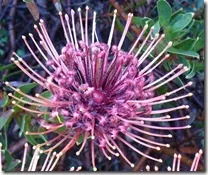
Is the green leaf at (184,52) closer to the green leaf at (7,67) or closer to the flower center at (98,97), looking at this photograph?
the flower center at (98,97)

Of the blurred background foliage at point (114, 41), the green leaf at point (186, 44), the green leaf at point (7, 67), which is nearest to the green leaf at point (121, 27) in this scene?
the blurred background foliage at point (114, 41)

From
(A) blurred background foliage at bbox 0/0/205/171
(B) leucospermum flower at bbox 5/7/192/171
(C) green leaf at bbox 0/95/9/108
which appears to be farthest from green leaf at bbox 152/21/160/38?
(C) green leaf at bbox 0/95/9/108

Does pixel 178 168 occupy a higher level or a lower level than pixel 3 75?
lower

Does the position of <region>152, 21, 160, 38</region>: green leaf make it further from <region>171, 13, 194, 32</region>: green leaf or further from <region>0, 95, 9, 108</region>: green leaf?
<region>0, 95, 9, 108</region>: green leaf

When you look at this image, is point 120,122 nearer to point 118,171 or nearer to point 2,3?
point 118,171

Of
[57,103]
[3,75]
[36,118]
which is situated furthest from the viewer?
[3,75]

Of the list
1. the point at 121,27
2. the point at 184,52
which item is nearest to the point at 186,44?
the point at 184,52

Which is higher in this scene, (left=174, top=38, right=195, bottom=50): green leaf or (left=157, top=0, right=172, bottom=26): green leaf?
(left=157, top=0, right=172, bottom=26): green leaf

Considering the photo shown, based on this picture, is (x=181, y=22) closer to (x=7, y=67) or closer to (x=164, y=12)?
(x=164, y=12)

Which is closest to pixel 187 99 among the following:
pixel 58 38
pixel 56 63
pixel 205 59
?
pixel 205 59
